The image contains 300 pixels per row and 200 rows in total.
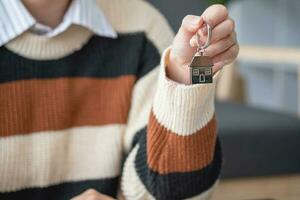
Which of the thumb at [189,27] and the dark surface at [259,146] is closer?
the thumb at [189,27]

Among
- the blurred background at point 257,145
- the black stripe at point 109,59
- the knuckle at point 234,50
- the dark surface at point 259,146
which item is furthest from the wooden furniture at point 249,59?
the knuckle at point 234,50

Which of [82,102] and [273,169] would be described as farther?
[273,169]

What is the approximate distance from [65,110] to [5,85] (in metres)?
0.08

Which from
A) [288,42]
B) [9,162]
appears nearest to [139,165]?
[9,162]

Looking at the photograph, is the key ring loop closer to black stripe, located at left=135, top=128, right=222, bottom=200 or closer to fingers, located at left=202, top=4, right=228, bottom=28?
fingers, located at left=202, top=4, right=228, bottom=28

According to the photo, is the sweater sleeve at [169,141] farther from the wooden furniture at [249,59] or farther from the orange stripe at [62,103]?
the wooden furniture at [249,59]

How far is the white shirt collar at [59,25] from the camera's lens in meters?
0.60

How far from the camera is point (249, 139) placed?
1.03m

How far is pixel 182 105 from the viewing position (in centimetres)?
54

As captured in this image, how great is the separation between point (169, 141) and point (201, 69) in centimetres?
14

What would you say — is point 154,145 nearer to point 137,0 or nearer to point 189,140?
point 189,140

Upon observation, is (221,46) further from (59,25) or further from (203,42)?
(59,25)

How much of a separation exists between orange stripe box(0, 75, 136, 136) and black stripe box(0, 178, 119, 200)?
0.07 m

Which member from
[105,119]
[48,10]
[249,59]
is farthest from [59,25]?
[249,59]
